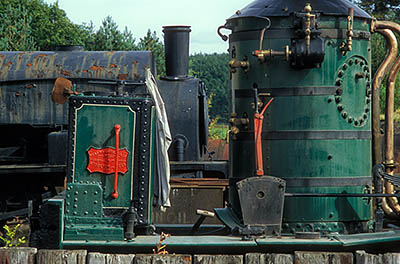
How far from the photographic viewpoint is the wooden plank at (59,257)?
255 inches

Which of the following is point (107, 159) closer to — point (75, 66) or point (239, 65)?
point (239, 65)

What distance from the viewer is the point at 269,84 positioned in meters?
7.48

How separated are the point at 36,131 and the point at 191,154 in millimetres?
3347

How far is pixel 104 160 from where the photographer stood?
7.29 metres

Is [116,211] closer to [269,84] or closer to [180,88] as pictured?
[269,84]

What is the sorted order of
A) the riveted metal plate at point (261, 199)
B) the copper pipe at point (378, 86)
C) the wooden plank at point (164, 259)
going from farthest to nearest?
the copper pipe at point (378, 86)
the riveted metal plate at point (261, 199)
the wooden plank at point (164, 259)

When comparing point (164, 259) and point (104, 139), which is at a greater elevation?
point (104, 139)

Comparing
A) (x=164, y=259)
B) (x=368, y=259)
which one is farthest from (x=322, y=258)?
(x=164, y=259)

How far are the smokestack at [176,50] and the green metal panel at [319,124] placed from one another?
Result: 9425 mm

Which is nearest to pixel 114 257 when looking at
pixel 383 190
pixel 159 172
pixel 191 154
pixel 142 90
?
pixel 159 172

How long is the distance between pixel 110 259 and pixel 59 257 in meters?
0.45

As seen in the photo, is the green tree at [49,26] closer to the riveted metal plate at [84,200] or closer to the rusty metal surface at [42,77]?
the rusty metal surface at [42,77]

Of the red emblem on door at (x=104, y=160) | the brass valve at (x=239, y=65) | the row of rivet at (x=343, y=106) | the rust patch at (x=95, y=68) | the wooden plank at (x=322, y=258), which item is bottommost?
the wooden plank at (x=322, y=258)

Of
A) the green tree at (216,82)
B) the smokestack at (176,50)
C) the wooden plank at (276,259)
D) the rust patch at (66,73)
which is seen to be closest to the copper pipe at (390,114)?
the wooden plank at (276,259)
